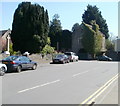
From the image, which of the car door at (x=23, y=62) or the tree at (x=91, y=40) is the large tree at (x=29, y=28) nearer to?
the car door at (x=23, y=62)

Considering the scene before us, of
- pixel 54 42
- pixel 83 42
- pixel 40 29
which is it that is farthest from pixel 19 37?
pixel 54 42

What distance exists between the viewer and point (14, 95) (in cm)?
891

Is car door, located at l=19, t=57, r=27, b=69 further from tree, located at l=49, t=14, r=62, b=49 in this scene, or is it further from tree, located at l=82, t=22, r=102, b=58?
tree, located at l=49, t=14, r=62, b=49

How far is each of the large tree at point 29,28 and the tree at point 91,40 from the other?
22.5 metres

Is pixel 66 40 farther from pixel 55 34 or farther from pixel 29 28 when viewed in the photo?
pixel 29 28

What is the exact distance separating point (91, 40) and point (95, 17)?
87.2 feet

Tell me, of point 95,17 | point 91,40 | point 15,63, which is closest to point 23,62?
point 15,63

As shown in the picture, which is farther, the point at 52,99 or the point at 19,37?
the point at 19,37

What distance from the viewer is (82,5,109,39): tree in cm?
8119

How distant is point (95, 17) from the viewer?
271 ft

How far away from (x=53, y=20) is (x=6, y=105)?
8250 cm

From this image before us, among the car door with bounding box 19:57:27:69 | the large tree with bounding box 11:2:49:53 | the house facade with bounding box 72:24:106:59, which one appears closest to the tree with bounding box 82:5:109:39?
the house facade with bounding box 72:24:106:59

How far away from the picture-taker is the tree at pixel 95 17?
3196 inches

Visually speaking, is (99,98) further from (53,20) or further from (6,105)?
(53,20)
